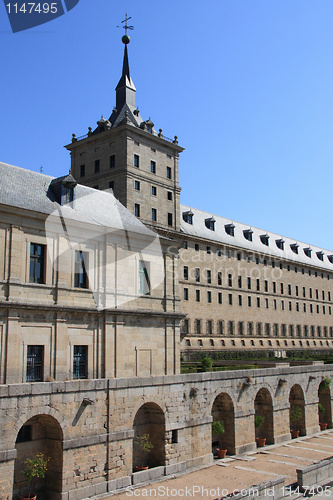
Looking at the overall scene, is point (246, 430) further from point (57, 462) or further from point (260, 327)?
point (260, 327)

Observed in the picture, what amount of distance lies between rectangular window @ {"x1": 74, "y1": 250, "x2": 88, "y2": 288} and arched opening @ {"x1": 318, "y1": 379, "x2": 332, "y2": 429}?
22.4 m

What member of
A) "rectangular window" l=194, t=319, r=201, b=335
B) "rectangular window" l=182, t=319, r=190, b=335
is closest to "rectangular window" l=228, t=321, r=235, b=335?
"rectangular window" l=194, t=319, r=201, b=335

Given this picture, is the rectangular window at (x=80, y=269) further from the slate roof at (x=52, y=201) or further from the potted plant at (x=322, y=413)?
the potted plant at (x=322, y=413)

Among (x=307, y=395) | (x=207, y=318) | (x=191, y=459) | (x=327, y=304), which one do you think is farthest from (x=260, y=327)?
(x=191, y=459)

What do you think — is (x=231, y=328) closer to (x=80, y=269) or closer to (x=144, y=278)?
(x=144, y=278)

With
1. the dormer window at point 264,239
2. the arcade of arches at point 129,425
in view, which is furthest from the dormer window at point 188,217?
the arcade of arches at point 129,425

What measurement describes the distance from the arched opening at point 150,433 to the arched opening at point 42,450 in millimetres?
4908

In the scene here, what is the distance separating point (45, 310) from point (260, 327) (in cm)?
5447

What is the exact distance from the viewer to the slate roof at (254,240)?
67438 mm

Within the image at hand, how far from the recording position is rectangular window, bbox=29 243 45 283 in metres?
24.0

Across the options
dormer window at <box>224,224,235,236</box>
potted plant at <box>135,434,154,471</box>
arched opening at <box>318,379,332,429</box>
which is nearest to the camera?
potted plant at <box>135,434,154,471</box>

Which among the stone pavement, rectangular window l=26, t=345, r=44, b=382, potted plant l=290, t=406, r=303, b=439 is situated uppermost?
rectangular window l=26, t=345, r=44, b=382

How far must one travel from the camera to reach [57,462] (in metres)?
19.9

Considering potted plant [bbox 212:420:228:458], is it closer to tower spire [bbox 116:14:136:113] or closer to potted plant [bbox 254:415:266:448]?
potted plant [bbox 254:415:266:448]
